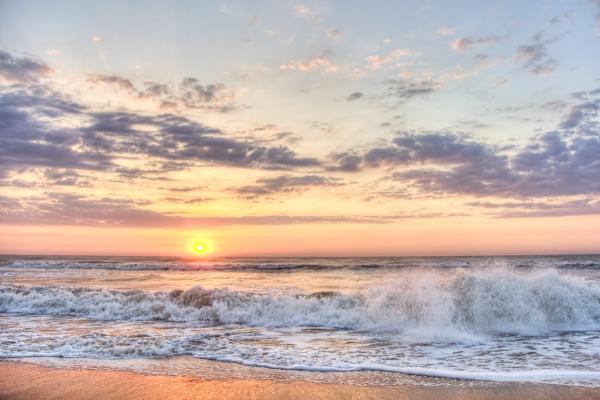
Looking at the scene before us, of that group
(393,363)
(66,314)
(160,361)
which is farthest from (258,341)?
(66,314)

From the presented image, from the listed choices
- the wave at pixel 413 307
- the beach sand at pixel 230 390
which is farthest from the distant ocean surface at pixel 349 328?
the beach sand at pixel 230 390

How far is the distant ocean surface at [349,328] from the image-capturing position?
7.99 metres

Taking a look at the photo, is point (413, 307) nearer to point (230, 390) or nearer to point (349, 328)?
point (349, 328)

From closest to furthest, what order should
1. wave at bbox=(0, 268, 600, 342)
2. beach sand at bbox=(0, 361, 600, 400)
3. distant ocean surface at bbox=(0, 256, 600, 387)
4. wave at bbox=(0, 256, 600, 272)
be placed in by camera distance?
1. beach sand at bbox=(0, 361, 600, 400)
2. distant ocean surface at bbox=(0, 256, 600, 387)
3. wave at bbox=(0, 268, 600, 342)
4. wave at bbox=(0, 256, 600, 272)

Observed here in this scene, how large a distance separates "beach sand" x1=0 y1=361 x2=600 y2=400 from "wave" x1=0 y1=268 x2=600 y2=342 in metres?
3.75

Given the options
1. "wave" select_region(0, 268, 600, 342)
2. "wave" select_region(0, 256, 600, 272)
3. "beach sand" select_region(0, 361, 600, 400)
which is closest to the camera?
"beach sand" select_region(0, 361, 600, 400)

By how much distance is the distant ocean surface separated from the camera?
799 centimetres

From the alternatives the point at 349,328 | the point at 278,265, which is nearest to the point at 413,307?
the point at 349,328

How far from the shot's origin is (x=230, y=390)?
6441 mm

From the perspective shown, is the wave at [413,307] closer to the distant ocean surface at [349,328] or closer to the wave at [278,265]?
the distant ocean surface at [349,328]

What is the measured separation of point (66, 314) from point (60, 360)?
7.33 m

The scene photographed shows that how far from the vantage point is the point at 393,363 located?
311 inches

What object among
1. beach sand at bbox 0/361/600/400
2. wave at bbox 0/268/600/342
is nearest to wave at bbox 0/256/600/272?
wave at bbox 0/268/600/342

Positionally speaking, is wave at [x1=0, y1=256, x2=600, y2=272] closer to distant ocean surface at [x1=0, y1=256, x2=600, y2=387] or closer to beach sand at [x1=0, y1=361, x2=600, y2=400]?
distant ocean surface at [x1=0, y1=256, x2=600, y2=387]
